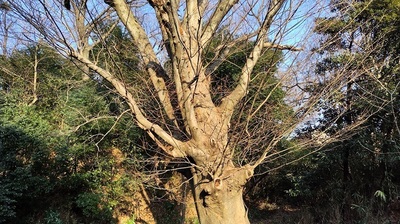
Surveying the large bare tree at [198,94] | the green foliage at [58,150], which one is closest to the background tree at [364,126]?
the large bare tree at [198,94]

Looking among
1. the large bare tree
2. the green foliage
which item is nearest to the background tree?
the large bare tree

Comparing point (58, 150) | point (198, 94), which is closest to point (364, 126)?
point (198, 94)

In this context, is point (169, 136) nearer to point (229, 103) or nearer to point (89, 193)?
point (229, 103)

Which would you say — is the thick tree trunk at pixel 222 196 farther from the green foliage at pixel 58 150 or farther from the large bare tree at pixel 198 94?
the green foliage at pixel 58 150

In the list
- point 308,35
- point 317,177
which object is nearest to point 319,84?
point 308,35

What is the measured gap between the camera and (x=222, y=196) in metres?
3.18

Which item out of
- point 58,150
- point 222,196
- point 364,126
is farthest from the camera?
point 58,150

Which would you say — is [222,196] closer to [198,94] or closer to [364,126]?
[198,94]

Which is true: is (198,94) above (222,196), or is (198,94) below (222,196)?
above

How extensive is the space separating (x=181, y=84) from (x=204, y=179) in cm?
105

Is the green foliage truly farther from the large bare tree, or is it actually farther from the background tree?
the background tree

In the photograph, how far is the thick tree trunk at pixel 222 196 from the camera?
3162 mm

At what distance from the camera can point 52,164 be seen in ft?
22.7

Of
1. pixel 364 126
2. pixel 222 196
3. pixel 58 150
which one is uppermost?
pixel 58 150
